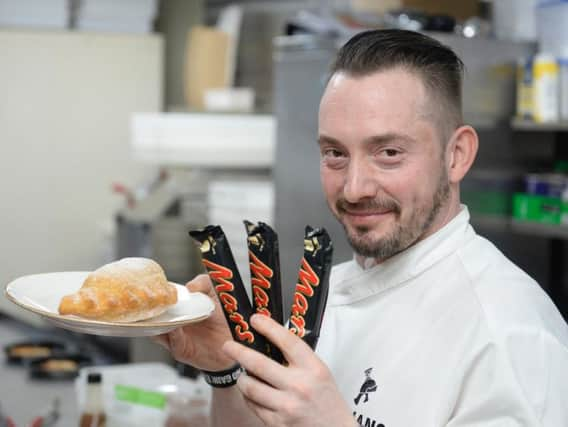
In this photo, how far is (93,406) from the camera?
2.31 metres

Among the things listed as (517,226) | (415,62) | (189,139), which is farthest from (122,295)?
(189,139)

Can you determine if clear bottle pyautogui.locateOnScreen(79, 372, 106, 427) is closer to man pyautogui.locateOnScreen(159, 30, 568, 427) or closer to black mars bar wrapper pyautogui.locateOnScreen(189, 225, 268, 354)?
man pyautogui.locateOnScreen(159, 30, 568, 427)

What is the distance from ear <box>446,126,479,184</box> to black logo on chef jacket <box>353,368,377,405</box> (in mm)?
350

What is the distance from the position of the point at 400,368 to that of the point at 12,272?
12.5ft

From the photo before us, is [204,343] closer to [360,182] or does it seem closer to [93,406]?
[360,182]

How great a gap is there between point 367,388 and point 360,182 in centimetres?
33

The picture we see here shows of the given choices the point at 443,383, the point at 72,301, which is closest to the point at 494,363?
the point at 443,383

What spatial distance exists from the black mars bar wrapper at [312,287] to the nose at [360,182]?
5.6 inches

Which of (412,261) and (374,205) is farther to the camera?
(412,261)

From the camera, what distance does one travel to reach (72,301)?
4.20 ft

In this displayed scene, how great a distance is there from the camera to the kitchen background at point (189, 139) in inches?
114

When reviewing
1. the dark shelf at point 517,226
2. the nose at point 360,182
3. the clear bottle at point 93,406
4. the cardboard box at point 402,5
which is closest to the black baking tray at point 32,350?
the clear bottle at point 93,406

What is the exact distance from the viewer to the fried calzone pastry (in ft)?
4.20

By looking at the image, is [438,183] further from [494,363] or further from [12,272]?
[12,272]
